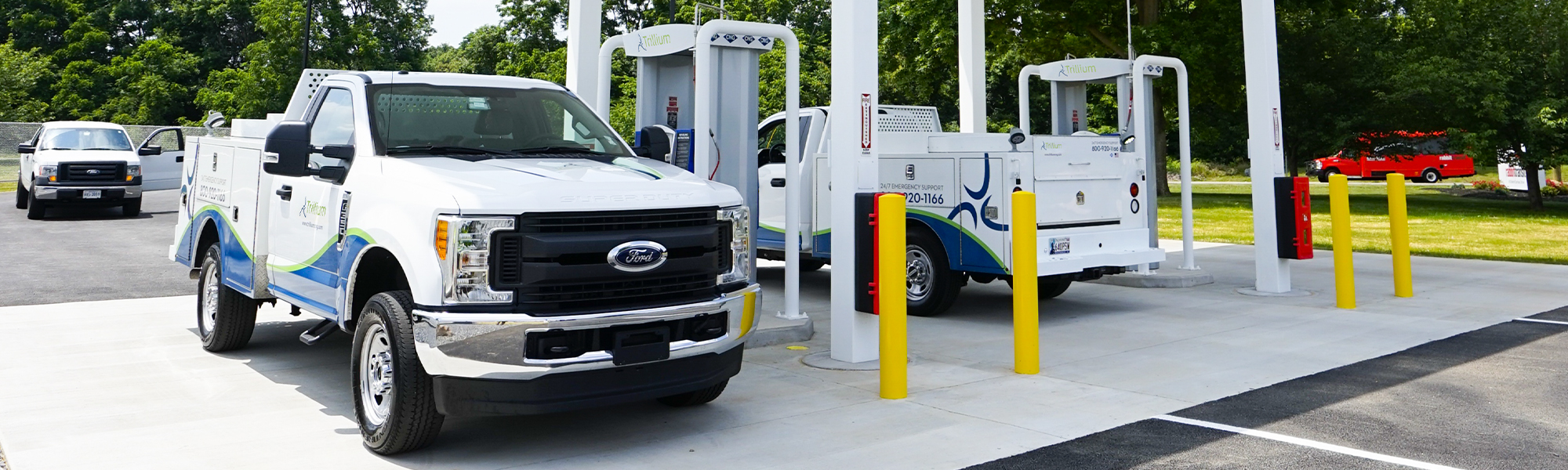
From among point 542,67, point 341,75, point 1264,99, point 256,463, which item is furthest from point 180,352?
point 542,67

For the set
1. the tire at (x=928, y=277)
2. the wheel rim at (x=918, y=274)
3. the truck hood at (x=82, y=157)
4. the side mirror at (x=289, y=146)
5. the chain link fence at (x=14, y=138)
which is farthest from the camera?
the chain link fence at (x=14, y=138)

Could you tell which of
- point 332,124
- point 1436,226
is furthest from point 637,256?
point 1436,226

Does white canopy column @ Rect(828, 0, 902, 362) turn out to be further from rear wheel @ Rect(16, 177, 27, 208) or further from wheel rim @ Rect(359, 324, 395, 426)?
rear wheel @ Rect(16, 177, 27, 208)

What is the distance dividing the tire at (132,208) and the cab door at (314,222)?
668 inches

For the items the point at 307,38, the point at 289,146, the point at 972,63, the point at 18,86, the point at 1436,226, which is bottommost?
the point at 289,146

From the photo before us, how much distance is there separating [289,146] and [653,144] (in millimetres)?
2017

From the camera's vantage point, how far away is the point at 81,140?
21547 millimetres

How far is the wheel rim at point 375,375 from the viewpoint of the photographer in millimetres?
5340

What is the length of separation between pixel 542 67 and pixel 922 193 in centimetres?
3869

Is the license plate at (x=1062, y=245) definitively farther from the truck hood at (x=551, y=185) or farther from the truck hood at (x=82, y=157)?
the truck hood at (x=82, y=157)

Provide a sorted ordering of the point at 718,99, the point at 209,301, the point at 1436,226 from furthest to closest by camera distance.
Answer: the point at 1436,226, the point at 718,99, the point at 209,301

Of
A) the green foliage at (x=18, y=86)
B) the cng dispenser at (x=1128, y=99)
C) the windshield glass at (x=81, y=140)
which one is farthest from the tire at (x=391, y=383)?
the green foliage at (x=18, y=86)

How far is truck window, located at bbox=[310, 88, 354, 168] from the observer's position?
6.28 meters

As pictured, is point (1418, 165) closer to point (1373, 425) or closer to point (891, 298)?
point (1373, 425)
